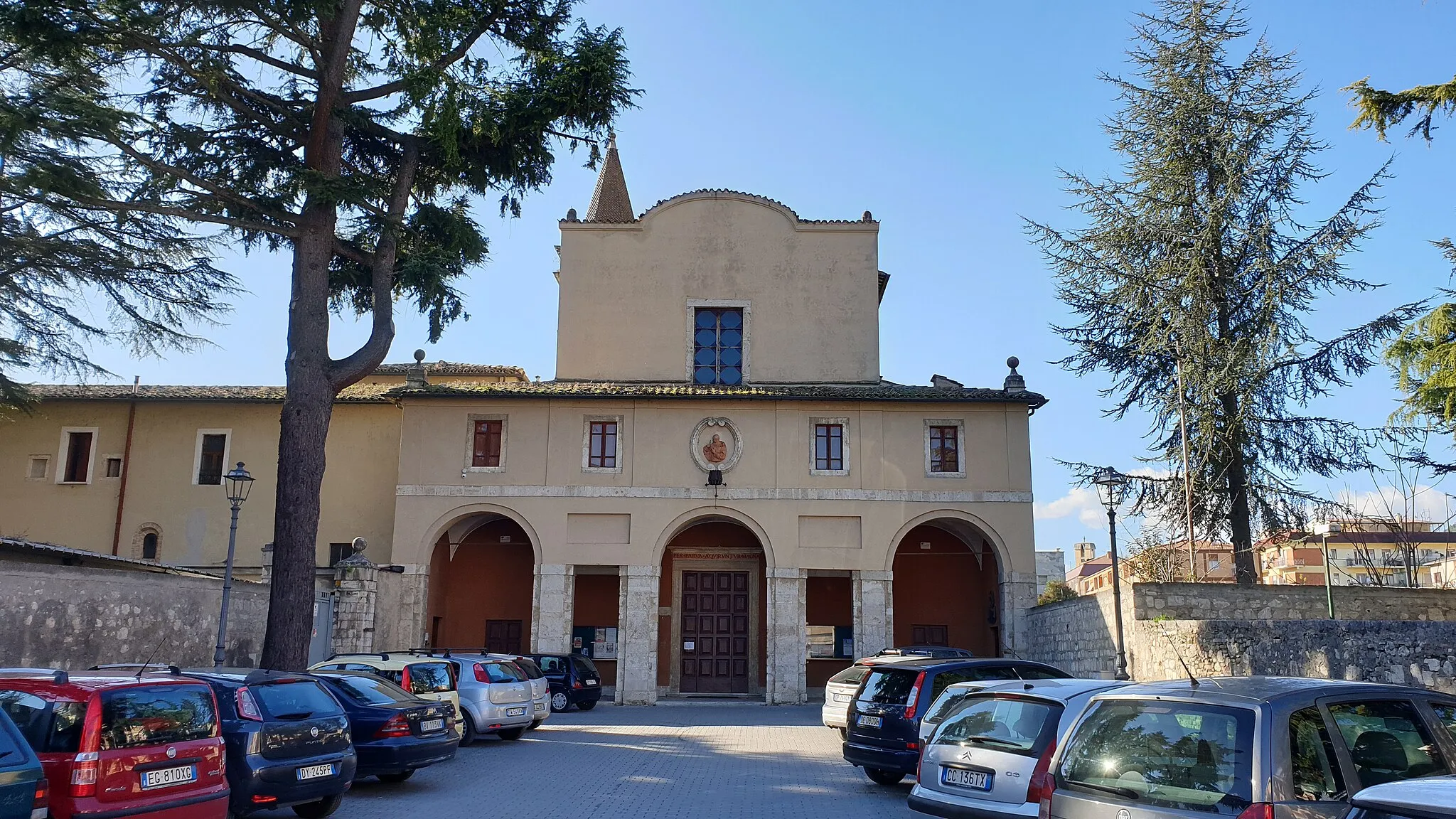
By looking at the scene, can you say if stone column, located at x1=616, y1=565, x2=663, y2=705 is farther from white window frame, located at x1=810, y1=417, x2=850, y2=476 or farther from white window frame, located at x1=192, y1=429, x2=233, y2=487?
white window frame, located at x1=192, y1=429, x2=233, y2=487

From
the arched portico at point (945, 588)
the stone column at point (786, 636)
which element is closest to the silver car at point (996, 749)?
the stone column at point (786, 636)

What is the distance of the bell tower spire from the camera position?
38000 mm

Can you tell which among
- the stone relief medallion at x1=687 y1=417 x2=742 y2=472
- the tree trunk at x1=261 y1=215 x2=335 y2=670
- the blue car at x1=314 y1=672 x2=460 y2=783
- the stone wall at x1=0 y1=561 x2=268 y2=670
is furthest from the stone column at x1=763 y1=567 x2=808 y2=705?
the blue car at x1=314 y1=672 x2=460 y2=783

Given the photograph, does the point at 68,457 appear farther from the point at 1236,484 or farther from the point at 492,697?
the point at 1236,484

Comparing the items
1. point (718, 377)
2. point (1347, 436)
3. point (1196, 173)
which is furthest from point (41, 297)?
point (1347, 436)

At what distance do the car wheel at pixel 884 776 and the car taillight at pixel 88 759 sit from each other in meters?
8.05

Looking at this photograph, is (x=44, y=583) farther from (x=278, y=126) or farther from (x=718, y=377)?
(x=718, y=377)

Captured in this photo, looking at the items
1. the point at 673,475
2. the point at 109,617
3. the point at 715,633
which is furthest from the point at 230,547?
the point at 715,633

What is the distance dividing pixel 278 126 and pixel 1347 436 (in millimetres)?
22547

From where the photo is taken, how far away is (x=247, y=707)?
899 cm

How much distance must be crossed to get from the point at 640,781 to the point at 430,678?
390cm

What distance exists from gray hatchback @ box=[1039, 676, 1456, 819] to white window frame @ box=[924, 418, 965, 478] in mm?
19923

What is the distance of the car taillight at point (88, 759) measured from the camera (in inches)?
272

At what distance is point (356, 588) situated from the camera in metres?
23.9
